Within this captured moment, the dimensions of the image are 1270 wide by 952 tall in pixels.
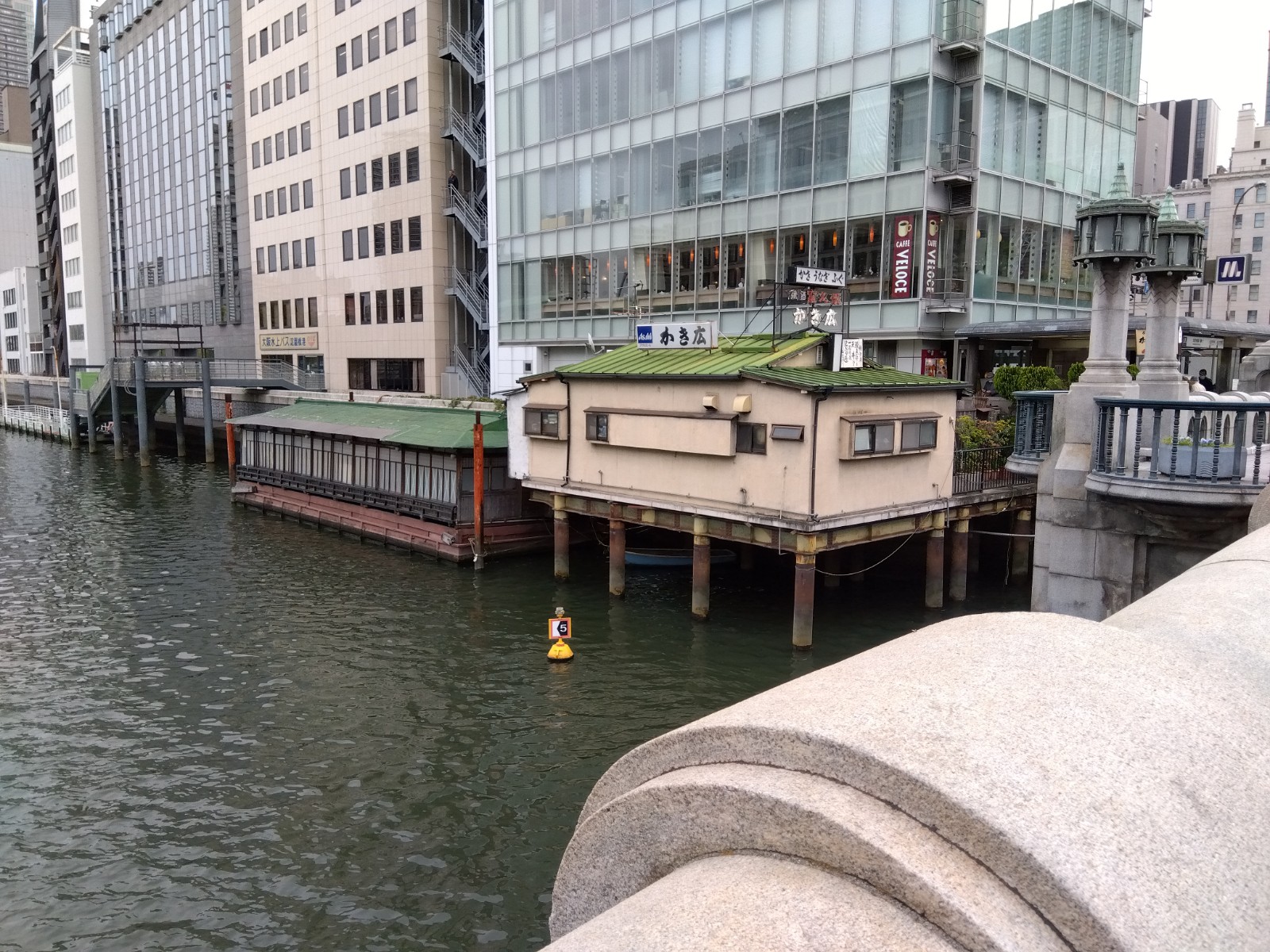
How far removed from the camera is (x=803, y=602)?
23.5 metres

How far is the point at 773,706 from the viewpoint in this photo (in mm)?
3383

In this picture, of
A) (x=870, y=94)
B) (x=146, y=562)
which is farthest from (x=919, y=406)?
(x=146, y=562)

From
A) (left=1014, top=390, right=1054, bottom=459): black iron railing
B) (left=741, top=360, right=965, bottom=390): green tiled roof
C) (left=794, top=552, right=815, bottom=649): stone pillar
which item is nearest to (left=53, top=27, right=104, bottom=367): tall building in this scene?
(left=741, top=360, right=965, bottom=390): green tiled roof

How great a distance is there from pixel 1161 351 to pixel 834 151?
2210cm

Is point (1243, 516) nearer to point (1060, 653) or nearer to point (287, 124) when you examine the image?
point (1060, 653)

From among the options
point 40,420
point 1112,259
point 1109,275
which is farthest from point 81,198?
point 1112,259

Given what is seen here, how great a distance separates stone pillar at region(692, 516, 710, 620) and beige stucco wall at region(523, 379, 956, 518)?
0.64 m

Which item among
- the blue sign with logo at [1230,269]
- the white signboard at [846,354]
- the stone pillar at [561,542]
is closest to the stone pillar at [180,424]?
the stone pillar at [561,542]

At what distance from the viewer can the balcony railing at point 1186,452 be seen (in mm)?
12945

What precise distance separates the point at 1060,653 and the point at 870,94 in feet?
120

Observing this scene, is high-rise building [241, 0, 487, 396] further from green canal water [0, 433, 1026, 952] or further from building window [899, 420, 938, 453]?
building window [899, 420, 938, 453]

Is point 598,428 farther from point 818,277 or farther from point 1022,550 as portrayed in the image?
point 1022,550

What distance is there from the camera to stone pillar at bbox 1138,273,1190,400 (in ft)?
58.7

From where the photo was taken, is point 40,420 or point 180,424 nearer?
point 180,424
